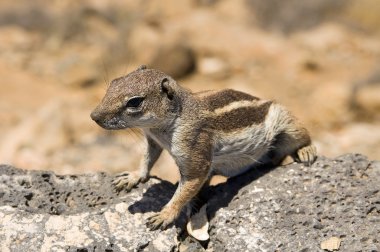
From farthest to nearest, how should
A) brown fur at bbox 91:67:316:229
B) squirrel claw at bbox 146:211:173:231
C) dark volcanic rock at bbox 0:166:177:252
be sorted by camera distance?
1. squirrel claw at bbox 146:211:173:231
2. brown fur at bbox 91:67:316:229
3. dark volcanic rock at bbox 0:166:177:252

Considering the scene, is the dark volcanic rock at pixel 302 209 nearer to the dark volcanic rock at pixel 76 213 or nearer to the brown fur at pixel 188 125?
the brown fur at pixel 188 125

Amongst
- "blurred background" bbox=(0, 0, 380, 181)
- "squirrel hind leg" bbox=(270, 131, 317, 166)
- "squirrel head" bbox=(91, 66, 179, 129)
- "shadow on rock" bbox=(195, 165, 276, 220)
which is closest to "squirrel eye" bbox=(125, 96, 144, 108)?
"squirrel head" bbox=(91, 66, 179, 129)

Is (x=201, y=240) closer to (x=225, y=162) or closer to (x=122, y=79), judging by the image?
(x=225, y=162)

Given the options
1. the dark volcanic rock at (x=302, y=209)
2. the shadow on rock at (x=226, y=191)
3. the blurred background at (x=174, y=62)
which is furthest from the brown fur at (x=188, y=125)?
the blurred background at (x=174, y=62)

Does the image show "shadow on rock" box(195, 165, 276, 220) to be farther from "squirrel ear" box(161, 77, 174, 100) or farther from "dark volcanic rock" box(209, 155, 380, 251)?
"squirrel ear" box(161, 77, 174, 100)

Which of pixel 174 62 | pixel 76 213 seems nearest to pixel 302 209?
pixel 76 213

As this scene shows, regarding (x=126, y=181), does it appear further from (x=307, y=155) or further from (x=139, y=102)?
(x=307, y=155)
